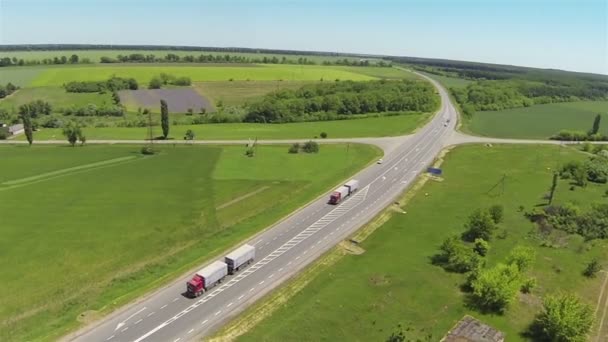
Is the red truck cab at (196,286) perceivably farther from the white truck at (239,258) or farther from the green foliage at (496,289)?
the green foliage at (496,289)

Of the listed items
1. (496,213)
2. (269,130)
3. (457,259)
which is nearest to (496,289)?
(457,259)

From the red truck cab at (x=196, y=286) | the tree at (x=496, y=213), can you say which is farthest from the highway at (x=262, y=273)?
the tree at (x=496, y=213)

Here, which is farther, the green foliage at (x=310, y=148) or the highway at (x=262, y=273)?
the green foliage at (x=310, y=148)

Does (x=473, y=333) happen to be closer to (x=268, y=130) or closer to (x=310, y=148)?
(x=310, y=148)

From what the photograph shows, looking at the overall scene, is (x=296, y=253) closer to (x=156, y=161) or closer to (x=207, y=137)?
(x=156, y=161)

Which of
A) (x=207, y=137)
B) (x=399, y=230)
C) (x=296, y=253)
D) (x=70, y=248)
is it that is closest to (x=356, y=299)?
(x=296, y=253)

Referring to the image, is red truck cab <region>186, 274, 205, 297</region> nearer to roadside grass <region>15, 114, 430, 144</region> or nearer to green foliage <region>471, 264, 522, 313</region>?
green foliage <region>471, 264, 522, 313</region>
